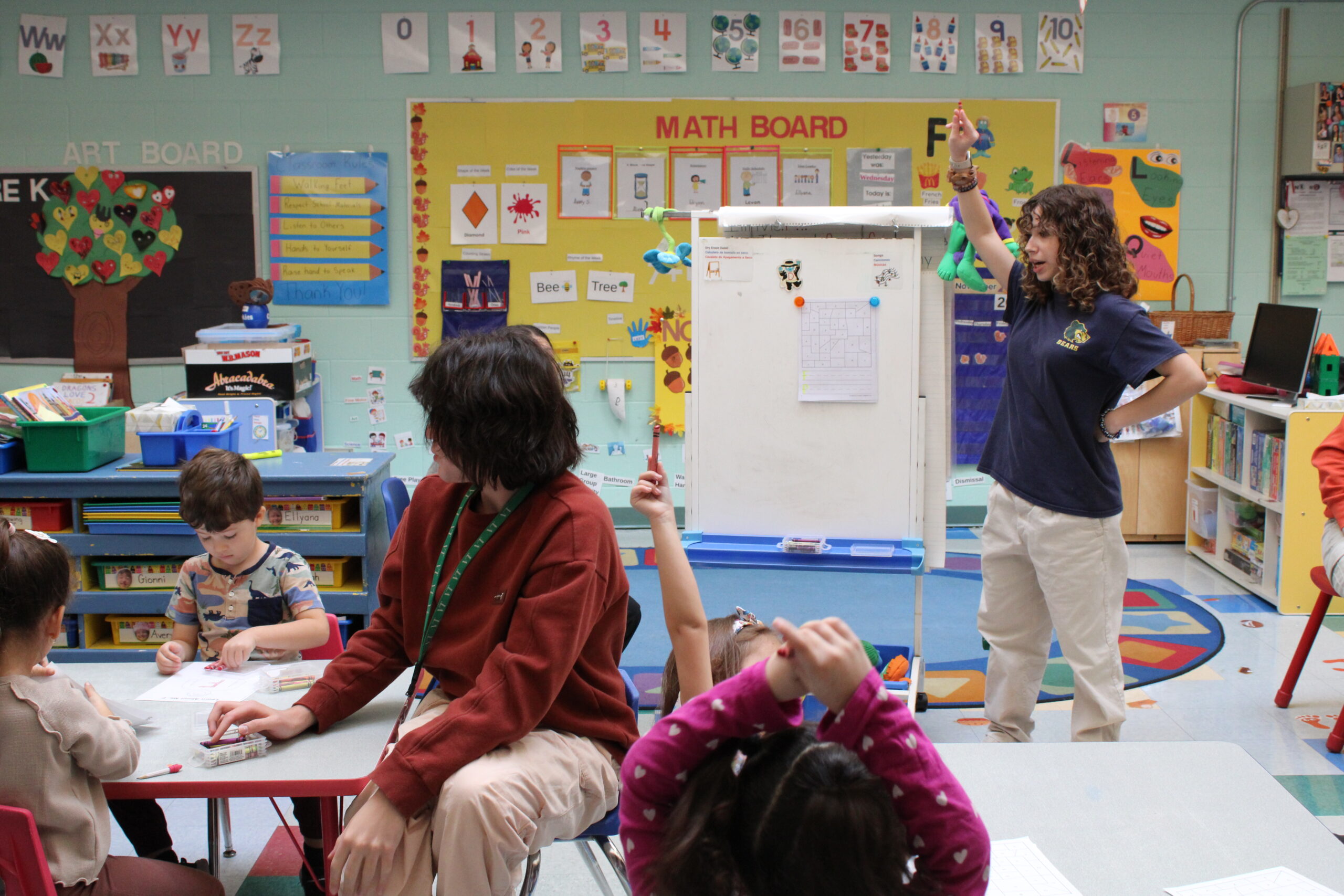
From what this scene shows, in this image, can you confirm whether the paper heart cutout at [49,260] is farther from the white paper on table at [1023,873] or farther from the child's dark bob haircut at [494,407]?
the white paper on table at [1023,873]

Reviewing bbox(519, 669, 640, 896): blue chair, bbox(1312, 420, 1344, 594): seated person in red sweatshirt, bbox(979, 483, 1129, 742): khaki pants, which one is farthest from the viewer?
bbox(1312, 420, 1344, 594): seated person in red sweatshirt

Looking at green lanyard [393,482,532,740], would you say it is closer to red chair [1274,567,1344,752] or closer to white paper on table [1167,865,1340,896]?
white paper on table [1167,865,1340,896]

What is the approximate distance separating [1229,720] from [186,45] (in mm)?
5250

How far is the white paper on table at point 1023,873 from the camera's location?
1.23 metres

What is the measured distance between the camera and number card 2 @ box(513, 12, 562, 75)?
542 cm

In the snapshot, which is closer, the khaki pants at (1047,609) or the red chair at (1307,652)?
the khaki pants at (1047,609)

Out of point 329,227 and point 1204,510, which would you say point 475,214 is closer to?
point 329,227

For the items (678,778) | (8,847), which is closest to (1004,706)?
(678,778)

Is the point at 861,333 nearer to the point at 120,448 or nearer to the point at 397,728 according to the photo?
the point at 397,728

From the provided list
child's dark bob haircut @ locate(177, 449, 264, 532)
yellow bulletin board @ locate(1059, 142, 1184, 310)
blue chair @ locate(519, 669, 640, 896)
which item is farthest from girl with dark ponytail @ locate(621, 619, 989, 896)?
yellow bulletin board @ locate(1059, 142, 1184, 310)

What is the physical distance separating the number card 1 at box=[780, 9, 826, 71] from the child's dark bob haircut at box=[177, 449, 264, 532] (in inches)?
155

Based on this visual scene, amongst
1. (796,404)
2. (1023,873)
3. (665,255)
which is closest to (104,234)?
(665,255)

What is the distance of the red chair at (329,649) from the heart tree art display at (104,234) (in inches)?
148

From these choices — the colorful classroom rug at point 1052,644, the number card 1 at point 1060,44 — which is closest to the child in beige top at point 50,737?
the colorful classroom rug at point 1052,644
